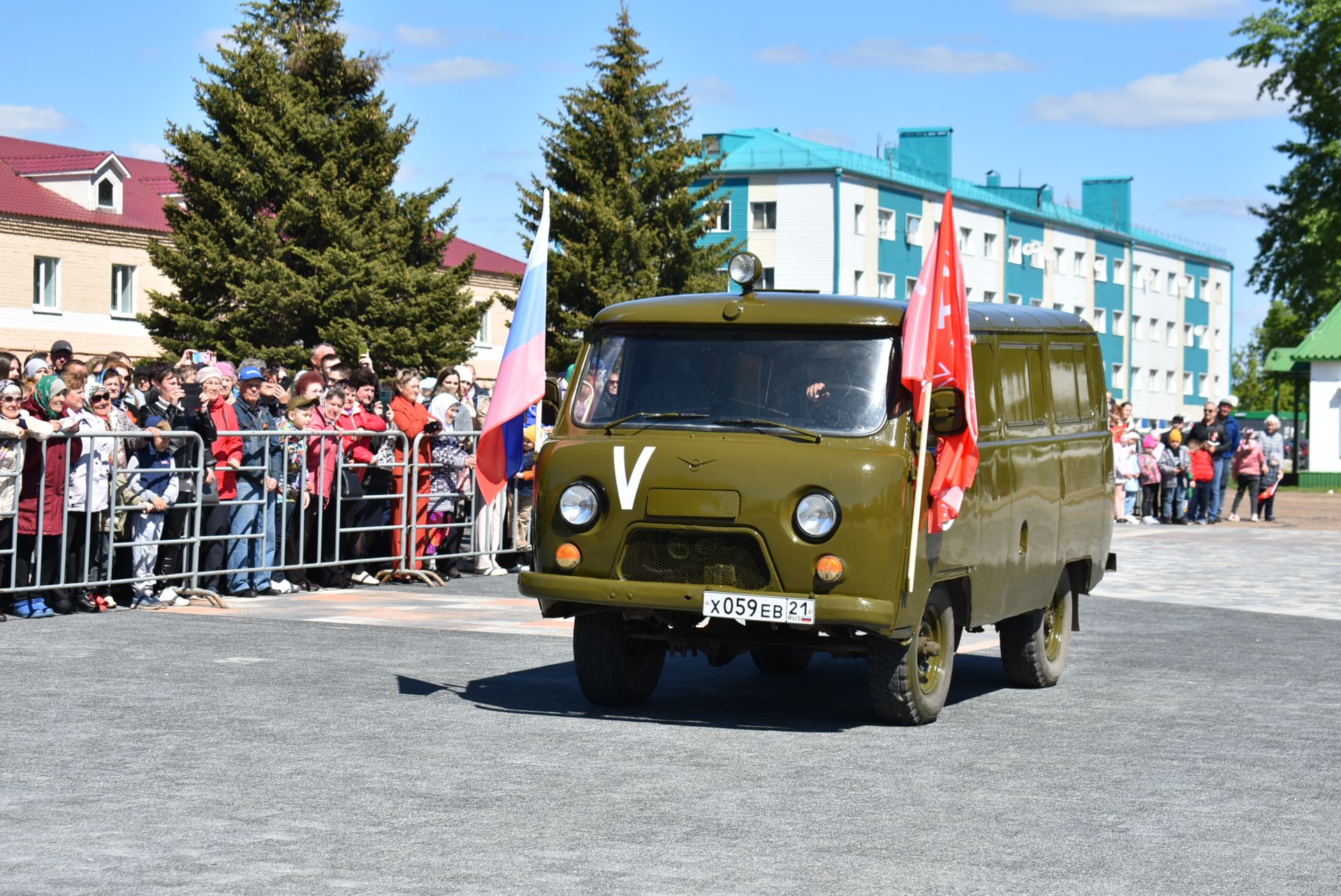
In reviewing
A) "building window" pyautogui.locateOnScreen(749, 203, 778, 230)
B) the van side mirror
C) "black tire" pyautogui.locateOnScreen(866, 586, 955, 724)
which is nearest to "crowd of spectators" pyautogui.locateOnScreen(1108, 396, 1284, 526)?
"black tire" pyautogui.locateOnScreen(866, 586, 955, 724)

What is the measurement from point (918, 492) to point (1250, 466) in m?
26.4

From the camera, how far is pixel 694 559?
957cm

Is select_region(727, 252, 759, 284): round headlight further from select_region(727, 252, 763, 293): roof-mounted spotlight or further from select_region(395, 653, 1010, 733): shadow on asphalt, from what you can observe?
select_region(395, 653, 1010, 733): shadow on asphalt

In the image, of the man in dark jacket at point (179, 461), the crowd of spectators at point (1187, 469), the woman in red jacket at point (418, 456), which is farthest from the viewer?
the crowd of spectators at point (1187, 469)

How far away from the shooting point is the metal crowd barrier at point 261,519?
1425cm

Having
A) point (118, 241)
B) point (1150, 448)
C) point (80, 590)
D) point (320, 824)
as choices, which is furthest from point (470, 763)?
point (118, 241)

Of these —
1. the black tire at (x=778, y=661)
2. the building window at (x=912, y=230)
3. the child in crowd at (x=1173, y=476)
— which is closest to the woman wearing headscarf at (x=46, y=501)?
the black tire at (x=778, y=661)

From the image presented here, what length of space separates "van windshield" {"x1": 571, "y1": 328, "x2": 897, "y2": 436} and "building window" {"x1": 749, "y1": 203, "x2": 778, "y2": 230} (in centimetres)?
6975

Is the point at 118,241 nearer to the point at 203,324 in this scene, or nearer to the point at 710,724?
the point at 203,324

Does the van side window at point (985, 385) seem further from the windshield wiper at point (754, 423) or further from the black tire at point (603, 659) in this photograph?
the black tire at point (603, 659)

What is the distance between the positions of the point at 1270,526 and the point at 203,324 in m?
27.7

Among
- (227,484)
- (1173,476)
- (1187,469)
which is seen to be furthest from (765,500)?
(1187,469)

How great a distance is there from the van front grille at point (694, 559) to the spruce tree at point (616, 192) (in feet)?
155

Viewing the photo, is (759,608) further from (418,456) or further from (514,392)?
(418,456)
